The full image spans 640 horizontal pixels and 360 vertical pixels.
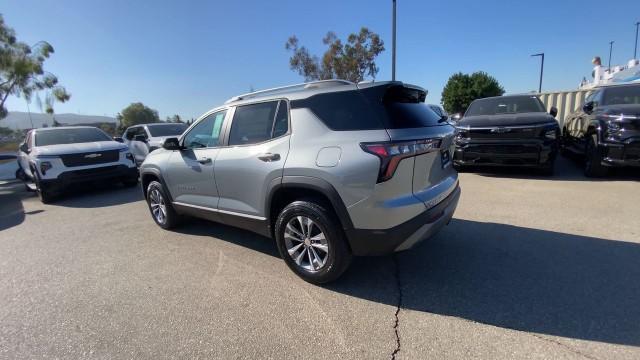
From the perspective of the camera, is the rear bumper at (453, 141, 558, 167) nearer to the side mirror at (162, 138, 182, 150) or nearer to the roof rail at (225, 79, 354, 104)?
the roof rail at (225, 79, 354, 104)

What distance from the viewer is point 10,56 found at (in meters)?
13.7

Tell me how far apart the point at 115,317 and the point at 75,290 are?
34.4 inches

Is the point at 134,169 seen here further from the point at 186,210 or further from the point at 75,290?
the point at 75,290

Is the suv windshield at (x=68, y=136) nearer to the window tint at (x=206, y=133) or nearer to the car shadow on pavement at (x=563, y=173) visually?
the window tint at (x=206, y=133)

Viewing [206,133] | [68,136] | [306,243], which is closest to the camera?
[306,243]

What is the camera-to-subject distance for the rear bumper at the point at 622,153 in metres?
5.77

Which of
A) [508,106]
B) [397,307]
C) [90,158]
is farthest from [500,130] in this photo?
[90,158]

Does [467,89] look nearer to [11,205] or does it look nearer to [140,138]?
[140,138]

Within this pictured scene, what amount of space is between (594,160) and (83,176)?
35.2ft

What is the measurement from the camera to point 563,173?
732 centimetres

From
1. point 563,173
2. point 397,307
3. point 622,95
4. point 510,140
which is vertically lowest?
point 397,307

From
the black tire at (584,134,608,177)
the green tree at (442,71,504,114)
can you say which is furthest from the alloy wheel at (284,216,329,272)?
the green tree at (442,71,504,114)

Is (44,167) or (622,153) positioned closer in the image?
(622,153)

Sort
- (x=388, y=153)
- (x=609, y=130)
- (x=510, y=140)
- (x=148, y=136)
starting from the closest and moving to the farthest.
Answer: (x=388, y=153) < (x=609, y=130) < (x=510, y=140) < (x=148, y=136)
